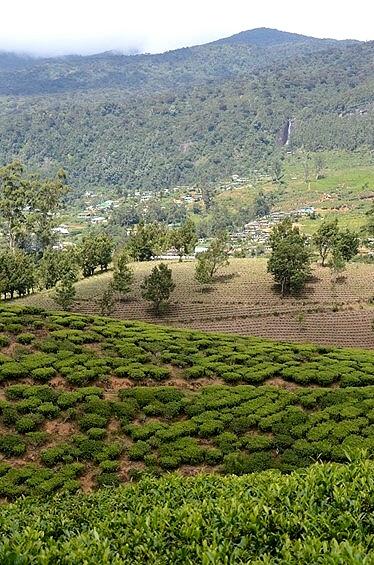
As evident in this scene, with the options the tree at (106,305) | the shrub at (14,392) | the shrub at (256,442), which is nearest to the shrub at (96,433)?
the shrub at (14,392)

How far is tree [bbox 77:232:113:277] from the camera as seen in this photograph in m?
94.9

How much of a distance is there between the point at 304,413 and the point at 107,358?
437 inches

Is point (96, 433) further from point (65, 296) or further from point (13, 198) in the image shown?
point (13, 198)

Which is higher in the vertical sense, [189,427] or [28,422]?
[28,422]

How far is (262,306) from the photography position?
73.0 metres

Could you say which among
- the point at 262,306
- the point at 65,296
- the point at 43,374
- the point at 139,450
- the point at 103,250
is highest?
the point at 103,250

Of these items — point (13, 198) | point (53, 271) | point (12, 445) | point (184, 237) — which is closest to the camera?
point (12, 445)

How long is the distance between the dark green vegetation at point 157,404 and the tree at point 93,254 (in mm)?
58942

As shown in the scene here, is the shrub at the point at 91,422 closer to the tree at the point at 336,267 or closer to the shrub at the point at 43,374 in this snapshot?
the shrub at the point at 43,374

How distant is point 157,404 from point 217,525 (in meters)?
15.6

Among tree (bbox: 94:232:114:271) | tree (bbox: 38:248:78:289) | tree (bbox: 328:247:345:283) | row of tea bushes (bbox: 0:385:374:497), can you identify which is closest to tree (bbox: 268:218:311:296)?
tree (bbox: 328:247:345:283)

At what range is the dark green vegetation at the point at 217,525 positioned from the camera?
33.3ft

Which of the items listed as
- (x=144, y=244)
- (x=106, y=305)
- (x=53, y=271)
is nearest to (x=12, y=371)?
(x=106, y=305)

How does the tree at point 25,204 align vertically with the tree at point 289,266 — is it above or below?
above
